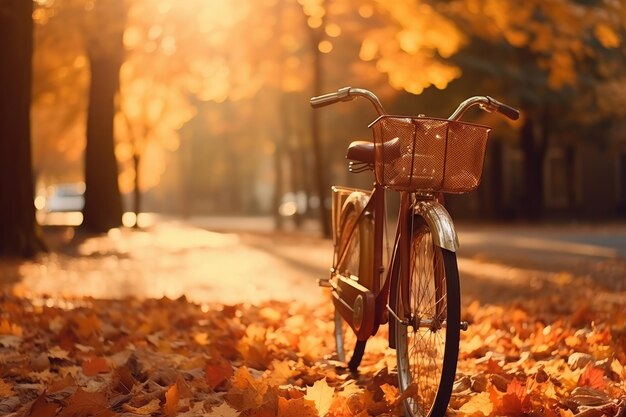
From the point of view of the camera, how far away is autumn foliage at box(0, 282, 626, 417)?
172 inches

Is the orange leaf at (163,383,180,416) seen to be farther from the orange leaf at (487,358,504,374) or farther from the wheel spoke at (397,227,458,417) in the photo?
the orange leaf at (487,358,504,374)

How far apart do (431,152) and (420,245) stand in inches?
19.0

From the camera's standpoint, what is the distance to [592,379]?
4637mm

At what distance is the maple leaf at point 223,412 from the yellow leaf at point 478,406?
0.97 meters

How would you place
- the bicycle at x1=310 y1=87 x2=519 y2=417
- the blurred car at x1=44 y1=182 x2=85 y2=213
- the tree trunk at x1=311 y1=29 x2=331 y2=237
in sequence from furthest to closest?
the blurred car at x1=44 y1=182 x2=85 y2=213
the tree trunk at x1=311 y1=29 x2=331 y2=237
the bicycle at x1=310 y1=87 x2=519 y2=417

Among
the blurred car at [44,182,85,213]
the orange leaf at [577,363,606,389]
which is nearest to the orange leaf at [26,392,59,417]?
the orange leaf at [577,363,606,389]

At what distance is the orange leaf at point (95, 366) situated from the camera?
524 cm

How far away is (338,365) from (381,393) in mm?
887

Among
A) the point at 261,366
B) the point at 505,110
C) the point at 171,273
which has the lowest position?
the point at 171,273

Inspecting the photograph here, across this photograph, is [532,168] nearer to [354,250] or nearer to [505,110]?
[354,250]

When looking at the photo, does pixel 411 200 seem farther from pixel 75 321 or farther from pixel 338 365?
pixel 75 321

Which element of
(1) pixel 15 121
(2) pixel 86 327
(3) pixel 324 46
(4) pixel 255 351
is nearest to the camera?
(4) pixel 255 351

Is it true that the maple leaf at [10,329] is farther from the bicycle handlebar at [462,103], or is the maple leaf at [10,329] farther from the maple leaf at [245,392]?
the bicycle handlebar at [462,103]

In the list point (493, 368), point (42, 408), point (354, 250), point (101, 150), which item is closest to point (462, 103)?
point (354, 250)
